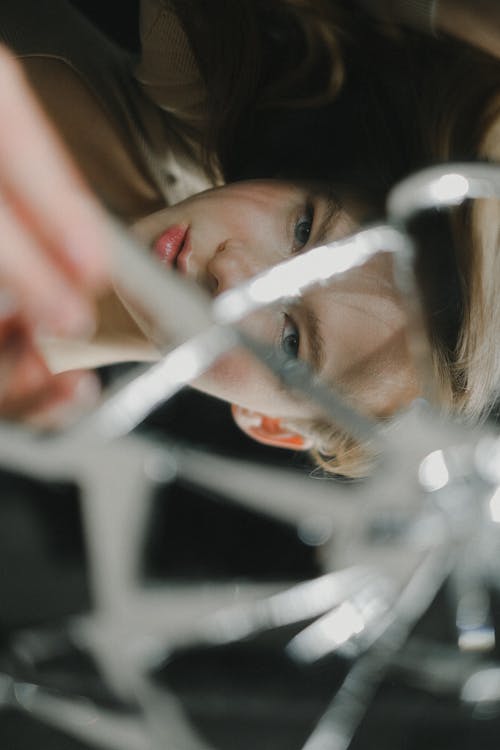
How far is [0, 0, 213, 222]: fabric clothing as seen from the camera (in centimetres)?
31

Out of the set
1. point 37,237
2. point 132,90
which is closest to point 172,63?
point 132,90

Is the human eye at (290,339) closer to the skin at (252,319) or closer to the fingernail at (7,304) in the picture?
the skin at (252,319)

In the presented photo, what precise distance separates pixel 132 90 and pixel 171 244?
0.24ft

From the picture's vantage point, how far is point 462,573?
39 cm

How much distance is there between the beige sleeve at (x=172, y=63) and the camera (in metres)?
0.32

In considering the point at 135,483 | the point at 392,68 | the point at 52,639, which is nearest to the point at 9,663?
the point at 52,639

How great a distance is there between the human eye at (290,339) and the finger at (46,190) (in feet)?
0.25

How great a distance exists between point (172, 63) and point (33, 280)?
0.13 m

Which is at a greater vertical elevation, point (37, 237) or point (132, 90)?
point (132, 90)

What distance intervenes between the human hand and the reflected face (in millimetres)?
39

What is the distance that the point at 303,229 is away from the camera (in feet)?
1.01

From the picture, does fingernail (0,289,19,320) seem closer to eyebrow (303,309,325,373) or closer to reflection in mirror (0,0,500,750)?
reflection in mirror (0,0,500,750)

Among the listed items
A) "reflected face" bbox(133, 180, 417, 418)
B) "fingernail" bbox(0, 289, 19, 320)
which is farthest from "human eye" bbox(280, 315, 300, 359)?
"fingernail" bbox(0, 289, 19, 320)

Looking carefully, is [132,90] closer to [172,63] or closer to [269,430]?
[172,63]
